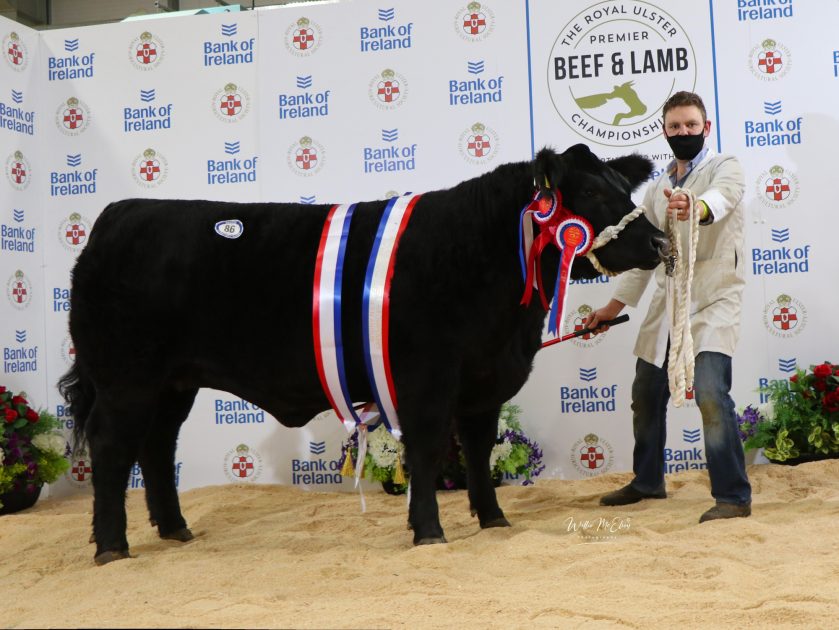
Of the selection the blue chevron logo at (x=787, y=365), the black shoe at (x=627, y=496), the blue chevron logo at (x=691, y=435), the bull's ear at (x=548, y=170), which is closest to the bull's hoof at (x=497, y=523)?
the black shoe at (x=627, y=496)

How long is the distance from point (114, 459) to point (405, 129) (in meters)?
2.70

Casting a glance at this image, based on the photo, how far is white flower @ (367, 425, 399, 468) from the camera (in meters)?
4.93

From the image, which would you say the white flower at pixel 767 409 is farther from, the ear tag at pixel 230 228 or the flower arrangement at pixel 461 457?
the ear tag at pixel 230 228

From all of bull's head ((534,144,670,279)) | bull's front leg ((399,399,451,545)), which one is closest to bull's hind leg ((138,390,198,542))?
bull's front leg ((399,399,451,545))

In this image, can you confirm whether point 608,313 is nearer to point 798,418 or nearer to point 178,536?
point 798,418

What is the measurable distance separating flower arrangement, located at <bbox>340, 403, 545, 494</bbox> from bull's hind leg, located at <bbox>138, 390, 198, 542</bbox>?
120cm

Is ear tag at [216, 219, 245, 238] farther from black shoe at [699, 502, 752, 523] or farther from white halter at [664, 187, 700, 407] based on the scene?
black shoe at [699, 502, 752, 523]

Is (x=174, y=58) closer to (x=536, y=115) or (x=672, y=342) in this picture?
(x=536, y=115)

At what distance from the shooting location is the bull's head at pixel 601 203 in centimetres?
342

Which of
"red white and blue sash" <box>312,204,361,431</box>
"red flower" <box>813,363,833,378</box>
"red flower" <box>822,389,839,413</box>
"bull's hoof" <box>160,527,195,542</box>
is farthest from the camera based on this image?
"red flower" <box>813,363,833,378</box>

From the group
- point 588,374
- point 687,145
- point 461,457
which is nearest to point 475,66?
point 687,145

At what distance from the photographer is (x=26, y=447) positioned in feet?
16.7

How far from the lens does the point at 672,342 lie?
3760 millimetres

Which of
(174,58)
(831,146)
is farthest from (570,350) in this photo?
(174,58)
